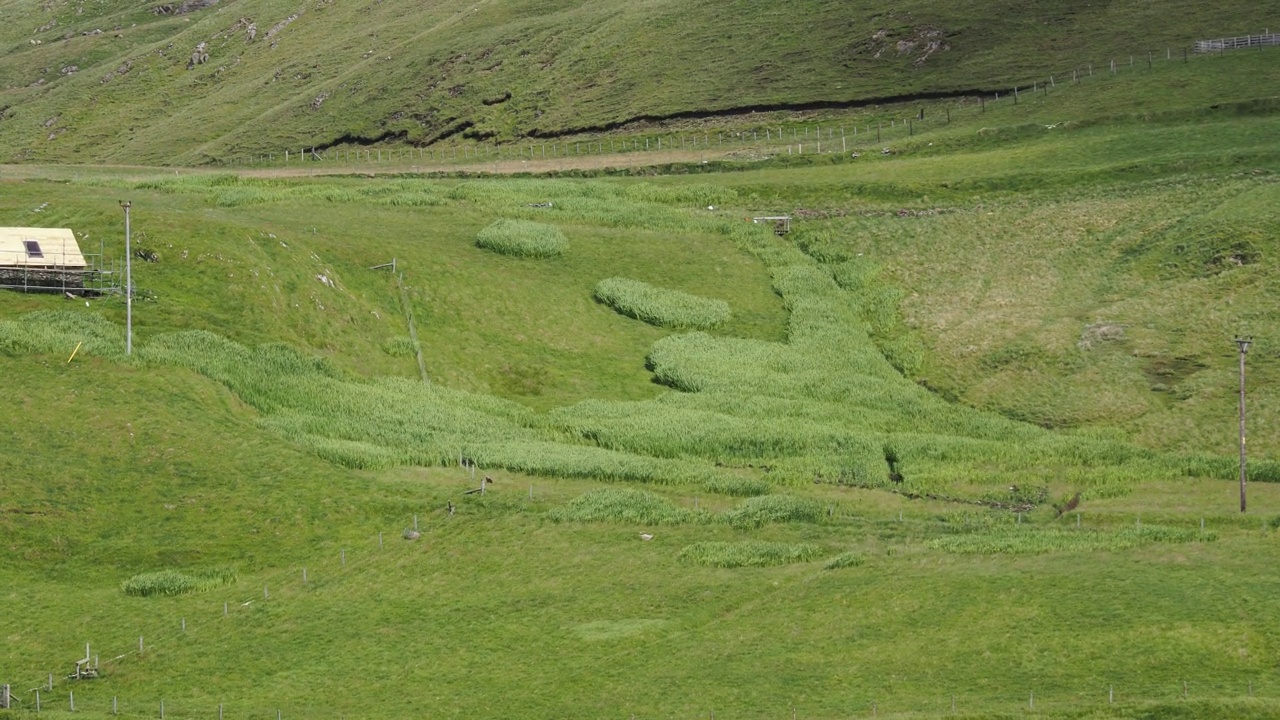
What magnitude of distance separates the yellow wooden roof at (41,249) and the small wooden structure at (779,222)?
47981 mm

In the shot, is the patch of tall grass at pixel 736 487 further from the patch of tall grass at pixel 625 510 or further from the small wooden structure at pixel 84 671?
the small wooden structure at pixel 84 671

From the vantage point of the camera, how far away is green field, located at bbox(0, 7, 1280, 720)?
45969 mm

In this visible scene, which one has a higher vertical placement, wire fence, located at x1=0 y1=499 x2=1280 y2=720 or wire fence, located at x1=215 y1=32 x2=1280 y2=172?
wire fence, located at x1=215 y1=32 x2=1280 y2=172

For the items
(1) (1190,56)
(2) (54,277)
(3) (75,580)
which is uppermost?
(1) (1190,56)

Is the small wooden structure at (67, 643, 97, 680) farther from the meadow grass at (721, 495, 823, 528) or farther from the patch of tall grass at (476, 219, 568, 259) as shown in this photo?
the patch of tall grass at (476, 219, 568, 259)

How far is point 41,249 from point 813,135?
7989 centimetres

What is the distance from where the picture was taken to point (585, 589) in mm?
52594

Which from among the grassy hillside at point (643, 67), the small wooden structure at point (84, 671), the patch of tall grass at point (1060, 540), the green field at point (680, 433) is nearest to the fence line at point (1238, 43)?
the grassy hillside at point (643, 67)

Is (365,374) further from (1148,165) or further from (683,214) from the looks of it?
(1148,165)

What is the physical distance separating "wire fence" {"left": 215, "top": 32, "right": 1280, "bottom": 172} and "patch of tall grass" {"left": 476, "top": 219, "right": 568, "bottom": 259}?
3574cm

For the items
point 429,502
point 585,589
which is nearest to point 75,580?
point 429,502

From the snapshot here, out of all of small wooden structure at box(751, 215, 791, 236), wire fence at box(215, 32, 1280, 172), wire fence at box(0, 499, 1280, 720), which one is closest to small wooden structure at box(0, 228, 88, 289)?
wire fence at box(0, 499, 1280, 720)

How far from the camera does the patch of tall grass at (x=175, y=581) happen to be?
174 feet

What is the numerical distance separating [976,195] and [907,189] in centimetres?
511
